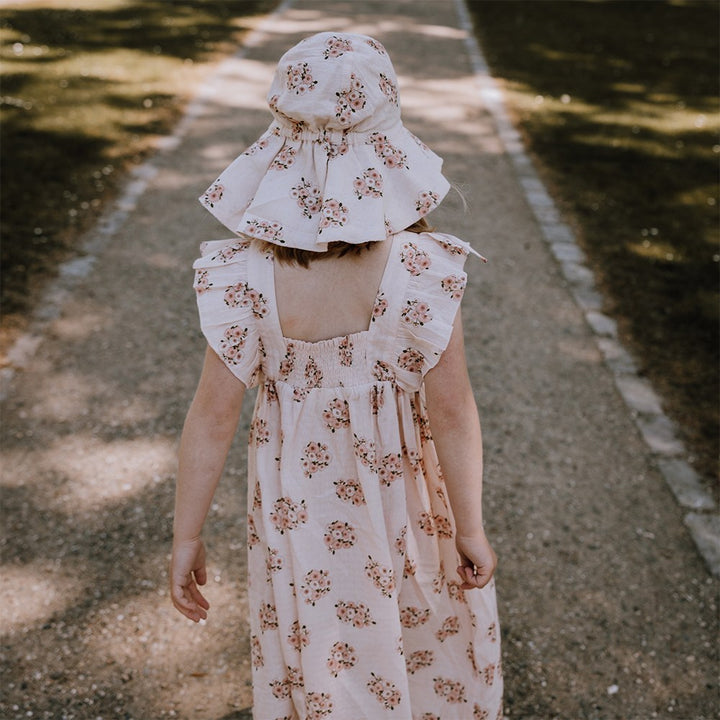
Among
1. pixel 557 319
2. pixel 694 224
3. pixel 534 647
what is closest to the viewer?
pixel 534 647

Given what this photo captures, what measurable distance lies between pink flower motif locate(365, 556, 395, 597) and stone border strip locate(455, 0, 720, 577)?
1.66m

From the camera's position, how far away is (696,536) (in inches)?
122

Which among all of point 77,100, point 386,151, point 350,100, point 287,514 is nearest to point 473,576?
point 287,514

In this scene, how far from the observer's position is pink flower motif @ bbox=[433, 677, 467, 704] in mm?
2158

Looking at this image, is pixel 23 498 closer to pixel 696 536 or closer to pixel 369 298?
pixel 369 298

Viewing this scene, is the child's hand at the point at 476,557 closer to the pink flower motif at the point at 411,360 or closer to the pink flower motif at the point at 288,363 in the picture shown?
the pink flower motif at the point at 411,360

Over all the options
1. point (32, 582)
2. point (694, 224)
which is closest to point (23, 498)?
point (32, 582)

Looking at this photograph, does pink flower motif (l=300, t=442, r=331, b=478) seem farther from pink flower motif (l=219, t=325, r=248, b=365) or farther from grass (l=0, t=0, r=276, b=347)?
grass (l=0, t=0, r=276, b=347)

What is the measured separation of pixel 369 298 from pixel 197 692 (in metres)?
1.52

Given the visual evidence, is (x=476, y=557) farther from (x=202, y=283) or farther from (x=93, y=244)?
(x=93, y=244)

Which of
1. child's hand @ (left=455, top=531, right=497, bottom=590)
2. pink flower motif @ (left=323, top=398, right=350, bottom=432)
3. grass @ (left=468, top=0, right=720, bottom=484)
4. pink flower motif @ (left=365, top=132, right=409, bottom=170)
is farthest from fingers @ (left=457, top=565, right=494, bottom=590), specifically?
grass @ (left=468, top=0, right=720, bottom=484)

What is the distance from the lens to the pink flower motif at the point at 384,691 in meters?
1.94

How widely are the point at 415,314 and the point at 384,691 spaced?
3.16 ft

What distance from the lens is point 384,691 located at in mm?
1951
